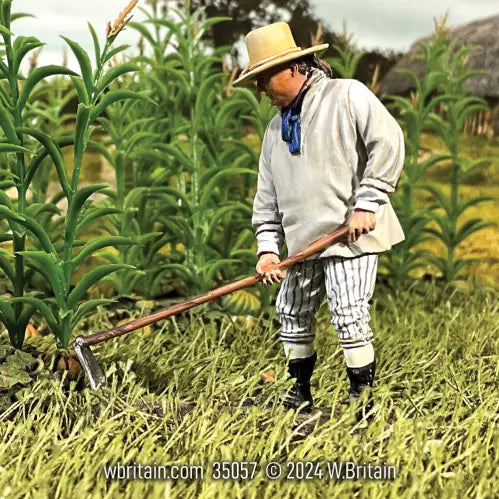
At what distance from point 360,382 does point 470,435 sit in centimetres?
38

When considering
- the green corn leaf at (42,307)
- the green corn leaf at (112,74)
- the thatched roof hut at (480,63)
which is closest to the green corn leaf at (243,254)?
the green corn leaf at (42,307)

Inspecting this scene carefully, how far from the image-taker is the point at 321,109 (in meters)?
2.62

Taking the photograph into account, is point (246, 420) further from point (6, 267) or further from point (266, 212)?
point (6, 267)

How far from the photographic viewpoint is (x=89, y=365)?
2.91 meters

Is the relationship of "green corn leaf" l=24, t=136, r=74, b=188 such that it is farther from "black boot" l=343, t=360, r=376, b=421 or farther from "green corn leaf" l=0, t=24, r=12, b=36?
"black boot" l=343, t=360, r=376, b=421

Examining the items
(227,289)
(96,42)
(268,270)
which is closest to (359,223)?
(268,270)

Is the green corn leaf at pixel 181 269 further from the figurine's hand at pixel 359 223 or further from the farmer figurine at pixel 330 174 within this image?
the figurine's hand at pixel 359 223

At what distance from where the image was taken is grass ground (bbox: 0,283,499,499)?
233 centimetres

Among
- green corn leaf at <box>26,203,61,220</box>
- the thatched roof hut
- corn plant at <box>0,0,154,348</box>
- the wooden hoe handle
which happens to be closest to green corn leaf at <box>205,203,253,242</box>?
green corn leaf at <box>26,203,61,220</box>

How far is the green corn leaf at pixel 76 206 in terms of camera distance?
114 inches

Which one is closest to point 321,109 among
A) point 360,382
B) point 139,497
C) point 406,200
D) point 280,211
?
point 280,211

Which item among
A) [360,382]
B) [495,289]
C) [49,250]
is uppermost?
[49,250]

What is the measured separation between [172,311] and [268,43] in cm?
91

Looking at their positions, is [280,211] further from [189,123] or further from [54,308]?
[189,123]
